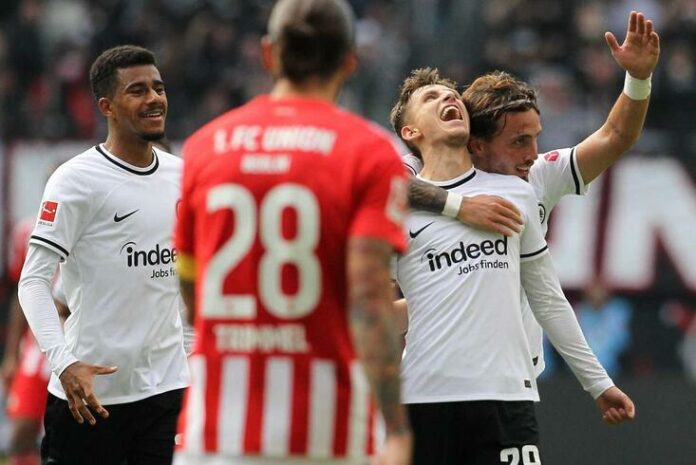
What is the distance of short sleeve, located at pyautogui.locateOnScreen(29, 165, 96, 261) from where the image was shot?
6375 millimetres

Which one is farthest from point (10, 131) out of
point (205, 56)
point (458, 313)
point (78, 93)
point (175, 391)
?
point (458, 313)

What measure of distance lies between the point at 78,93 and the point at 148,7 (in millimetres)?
2169

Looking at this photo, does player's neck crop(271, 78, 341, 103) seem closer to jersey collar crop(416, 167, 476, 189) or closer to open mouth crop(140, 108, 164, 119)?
jersey collar crop(416, 167, 476, 189)

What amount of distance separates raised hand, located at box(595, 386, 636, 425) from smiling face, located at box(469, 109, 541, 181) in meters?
1.05

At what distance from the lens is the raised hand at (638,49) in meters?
6.31

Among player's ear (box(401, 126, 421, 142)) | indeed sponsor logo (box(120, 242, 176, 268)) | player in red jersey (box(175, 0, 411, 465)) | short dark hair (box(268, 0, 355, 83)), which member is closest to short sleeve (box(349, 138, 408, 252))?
player in red jersey (box(175, 0, 411, 465))

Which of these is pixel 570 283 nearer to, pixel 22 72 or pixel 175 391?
pixel 22 72

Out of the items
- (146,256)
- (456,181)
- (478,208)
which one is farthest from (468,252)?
(146,256)

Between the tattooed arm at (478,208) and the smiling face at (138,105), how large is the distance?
158cm

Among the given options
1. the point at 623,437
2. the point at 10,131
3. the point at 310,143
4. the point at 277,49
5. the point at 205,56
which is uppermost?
the point at 205,56

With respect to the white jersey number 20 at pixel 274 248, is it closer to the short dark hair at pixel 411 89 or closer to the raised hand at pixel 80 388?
the raised hand at pixel 80 388

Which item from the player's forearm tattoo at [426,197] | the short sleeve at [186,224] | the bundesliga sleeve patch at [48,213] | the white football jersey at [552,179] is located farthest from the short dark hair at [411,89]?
the short sleeve at [186,224]

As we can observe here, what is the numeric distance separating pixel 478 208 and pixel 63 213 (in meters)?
1.99

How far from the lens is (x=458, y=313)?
5.63 metres
